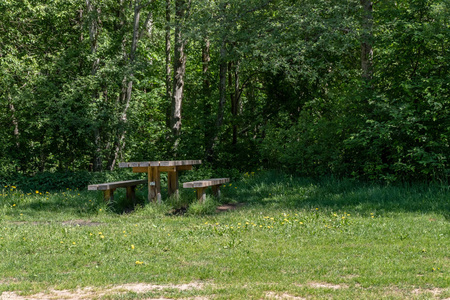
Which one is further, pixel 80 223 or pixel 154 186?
pixel 154 186

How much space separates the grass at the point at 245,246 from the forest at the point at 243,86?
1.74m

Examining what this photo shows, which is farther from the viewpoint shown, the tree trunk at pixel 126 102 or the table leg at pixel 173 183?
the tree trunk at pixel 126 102

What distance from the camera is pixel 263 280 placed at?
4848mm

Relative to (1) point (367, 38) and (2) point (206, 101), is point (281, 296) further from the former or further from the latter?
(2) point (206, 101)

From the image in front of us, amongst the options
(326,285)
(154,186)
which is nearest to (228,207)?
(154,186)

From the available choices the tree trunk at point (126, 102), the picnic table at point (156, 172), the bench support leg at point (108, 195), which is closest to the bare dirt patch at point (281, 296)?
the picnic table at point (156, 172)

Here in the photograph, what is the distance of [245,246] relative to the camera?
6.42 meters

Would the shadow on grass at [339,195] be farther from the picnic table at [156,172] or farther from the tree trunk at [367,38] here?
the tree trunk at [367,38]

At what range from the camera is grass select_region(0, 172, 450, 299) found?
184 inches

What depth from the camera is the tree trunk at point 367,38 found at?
39.4 feet

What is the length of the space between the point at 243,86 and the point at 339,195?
9567mm

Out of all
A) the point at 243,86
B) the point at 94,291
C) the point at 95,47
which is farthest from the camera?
the point at 243,86

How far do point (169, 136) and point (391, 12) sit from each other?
8.24 m

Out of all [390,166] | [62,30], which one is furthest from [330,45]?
[62,30]
